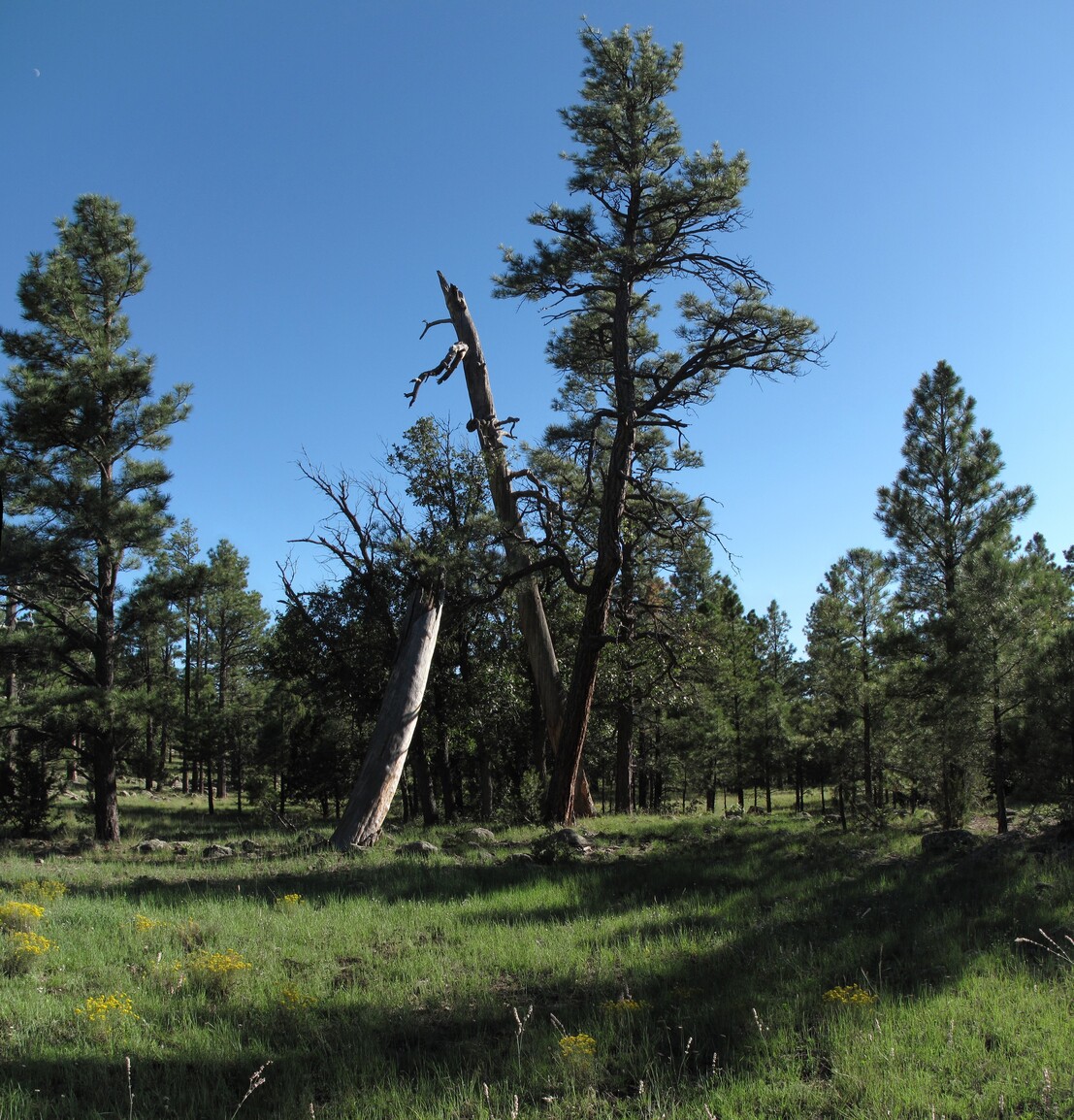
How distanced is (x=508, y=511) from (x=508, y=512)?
2.6 inches

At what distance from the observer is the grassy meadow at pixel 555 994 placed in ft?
12.7

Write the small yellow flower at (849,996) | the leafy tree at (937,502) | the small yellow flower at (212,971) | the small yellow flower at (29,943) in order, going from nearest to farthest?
the small yellow flower at (849,996)
the small yellow flower at (212,971)
the small yellow flower at (29,943)
the leafy tree at (937,502)

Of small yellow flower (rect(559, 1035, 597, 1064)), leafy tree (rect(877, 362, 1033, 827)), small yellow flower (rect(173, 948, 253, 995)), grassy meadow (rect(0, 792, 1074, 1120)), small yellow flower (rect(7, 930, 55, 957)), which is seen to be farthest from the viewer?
leafy tree (rect(877, 362, 1033, 827))

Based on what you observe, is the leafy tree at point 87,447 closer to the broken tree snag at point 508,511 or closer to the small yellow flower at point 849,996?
the broken tree snag at point 508,511

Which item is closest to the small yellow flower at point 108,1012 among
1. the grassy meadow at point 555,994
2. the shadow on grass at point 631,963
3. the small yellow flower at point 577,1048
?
the grassy meadow at point 555,994

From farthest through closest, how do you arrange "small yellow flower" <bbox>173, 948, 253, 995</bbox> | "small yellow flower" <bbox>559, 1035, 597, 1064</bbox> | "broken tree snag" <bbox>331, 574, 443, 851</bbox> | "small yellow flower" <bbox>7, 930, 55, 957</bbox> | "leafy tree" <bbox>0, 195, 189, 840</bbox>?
"leafy tree" <bbox>0, 195, 189, 840</bbox> < "broken tree snag" <bbox>331, 574, 443, 851</bbox> < "small yellow flower" <bbox>7, 930, 55, 957</bbox> < "small yellow flower" <bbox>173, 948, 253, 995</bbox> < "small yellow flower" <bbox>559, 1035, 597, 1064</bbox>

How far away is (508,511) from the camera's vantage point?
17.4 metres

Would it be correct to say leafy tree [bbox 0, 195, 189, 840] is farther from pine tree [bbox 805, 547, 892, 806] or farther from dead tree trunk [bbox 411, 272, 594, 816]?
pine tree [bbox 805, 547, 892, 806]

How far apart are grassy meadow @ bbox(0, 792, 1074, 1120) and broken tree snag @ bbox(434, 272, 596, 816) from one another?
23.7ft

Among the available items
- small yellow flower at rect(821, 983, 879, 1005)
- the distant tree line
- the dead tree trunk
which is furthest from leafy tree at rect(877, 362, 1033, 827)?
small yellow flower at rect(821, 983, 879, 1005)

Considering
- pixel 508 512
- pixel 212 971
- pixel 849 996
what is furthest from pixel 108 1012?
pixel 508 512

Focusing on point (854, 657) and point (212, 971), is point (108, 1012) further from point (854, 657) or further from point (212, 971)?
point (854, 657)

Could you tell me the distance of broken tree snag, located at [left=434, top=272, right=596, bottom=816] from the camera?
1616cm

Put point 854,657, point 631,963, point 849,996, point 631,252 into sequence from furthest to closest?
point 854,657 < point 631,252 < point 631,963 < point 849,996
